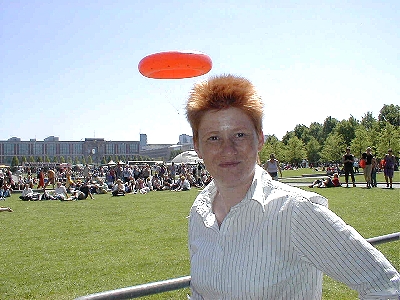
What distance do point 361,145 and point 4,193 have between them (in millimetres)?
54762

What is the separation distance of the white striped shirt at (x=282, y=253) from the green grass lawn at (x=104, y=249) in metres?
3.79

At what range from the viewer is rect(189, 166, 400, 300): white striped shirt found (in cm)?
195

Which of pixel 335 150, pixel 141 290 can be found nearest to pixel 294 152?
Answer: pixel 335 150

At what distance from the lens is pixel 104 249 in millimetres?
9609

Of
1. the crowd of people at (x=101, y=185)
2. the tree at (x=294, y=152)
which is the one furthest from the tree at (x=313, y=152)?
the crowd of people at (x=101, y=185)

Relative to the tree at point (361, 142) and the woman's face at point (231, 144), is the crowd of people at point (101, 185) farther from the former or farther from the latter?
the tree at point (361, 142)

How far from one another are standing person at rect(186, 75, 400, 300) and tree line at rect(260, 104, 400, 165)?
46.2 m

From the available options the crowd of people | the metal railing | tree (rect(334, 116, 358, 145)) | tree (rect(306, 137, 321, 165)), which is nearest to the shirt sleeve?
the metal railing

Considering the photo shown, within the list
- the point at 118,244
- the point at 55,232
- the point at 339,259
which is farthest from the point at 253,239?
the point at 55,232

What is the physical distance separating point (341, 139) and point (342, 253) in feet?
277

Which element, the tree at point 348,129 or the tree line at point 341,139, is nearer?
the tree line at point 341,139

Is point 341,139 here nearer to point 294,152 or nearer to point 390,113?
point 294,152

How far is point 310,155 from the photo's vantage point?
104500mm

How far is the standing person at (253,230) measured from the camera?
198cm
